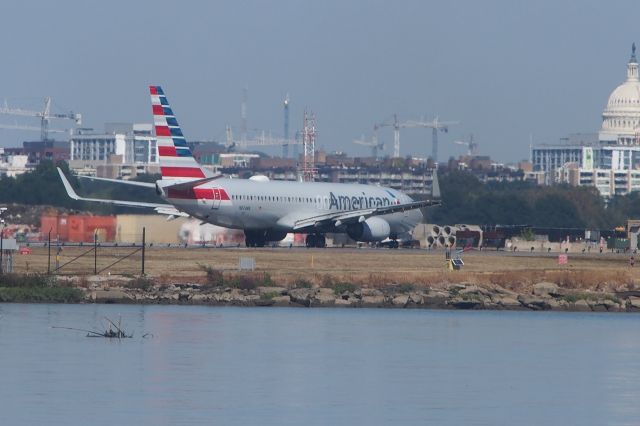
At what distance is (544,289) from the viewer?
244ft

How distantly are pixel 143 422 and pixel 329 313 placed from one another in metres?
28.4

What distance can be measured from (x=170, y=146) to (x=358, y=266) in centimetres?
1795

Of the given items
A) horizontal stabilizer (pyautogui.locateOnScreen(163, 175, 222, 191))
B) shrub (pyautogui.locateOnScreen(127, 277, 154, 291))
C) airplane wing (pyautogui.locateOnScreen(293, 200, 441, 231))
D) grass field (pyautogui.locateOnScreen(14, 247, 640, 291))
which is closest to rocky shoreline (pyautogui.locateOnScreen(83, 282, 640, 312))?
shrub (pyautogui.locateOnScreen(127, 277, 154, 291))

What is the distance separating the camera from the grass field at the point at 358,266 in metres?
76.5

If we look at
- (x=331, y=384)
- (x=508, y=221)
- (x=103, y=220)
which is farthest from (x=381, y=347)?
(x=508, y=221)

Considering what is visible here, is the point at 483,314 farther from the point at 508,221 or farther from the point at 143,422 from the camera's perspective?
the point at 508,221

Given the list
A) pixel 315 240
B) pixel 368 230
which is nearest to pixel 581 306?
pixel 368 230

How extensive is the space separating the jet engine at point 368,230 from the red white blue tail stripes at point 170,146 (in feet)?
37.9

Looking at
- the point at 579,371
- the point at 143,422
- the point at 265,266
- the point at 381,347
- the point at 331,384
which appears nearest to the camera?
the point at 143,422

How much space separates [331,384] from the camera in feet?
151

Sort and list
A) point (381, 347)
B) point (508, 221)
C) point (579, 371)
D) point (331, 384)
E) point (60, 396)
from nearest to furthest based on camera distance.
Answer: point (60, 396), point (331, 384), point (579, 371), point (381, 347), point (508, 221)

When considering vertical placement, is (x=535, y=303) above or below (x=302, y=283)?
below

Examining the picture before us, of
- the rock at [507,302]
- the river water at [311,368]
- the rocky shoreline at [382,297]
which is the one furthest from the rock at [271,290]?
the rock at [507,302]

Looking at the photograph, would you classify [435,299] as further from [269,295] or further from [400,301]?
[269,295]
